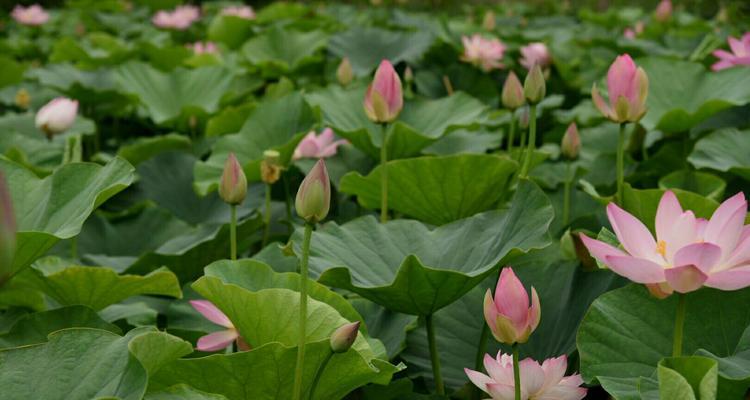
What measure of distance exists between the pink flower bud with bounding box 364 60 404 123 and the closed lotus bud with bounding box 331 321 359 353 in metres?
0.58

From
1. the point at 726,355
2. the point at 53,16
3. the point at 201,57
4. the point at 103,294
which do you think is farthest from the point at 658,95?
the point at 53,16

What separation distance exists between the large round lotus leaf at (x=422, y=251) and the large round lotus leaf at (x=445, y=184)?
0.18 m

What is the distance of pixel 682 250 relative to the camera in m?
0.83

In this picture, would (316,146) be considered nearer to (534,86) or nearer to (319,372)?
(534,86)

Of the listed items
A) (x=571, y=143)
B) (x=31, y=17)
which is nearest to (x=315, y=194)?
(x=571, y=143)

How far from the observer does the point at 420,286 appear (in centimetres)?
106

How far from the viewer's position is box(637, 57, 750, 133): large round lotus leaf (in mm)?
1731

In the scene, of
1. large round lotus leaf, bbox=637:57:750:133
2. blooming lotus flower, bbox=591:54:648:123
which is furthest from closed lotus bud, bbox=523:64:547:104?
large round lotus leaf, bbox=637:57:750:133

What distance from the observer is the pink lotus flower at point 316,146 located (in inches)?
68.1

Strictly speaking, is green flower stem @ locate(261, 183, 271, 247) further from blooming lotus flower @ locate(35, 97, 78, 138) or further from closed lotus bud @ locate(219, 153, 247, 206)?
blooming lotus flower @ locate(35, 97, 78, 138)

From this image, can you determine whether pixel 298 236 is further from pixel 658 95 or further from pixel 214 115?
pixel 214 115

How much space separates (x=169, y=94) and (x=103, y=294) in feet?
4.17

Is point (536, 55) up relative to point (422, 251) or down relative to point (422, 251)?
down

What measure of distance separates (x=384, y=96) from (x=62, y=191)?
47 centimetres
